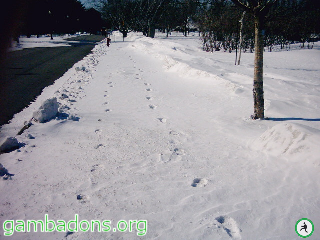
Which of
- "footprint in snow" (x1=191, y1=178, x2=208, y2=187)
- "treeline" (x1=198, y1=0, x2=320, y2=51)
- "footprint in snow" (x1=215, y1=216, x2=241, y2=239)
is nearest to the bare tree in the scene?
"footprint in snow" (x1=191, y1=178, x2=208, y2=187)

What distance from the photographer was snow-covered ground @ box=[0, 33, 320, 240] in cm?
215

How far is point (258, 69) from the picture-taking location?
13.9 feet

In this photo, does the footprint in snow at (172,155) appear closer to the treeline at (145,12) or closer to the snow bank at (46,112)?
the snow bank at (46,112)

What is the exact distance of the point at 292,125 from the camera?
3.35 m

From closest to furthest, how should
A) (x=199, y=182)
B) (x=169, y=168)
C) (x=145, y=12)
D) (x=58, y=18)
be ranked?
(x=199, y=182)
(x=169, y=168)
(x=145, y=12)
(x=58, y=18)

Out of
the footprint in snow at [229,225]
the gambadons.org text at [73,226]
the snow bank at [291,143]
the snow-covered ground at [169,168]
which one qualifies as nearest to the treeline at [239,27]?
the snow-covered ground at [169,168]

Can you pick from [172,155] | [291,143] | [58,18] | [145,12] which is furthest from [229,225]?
[58,18]

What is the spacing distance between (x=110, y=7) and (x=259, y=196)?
43.4 metres

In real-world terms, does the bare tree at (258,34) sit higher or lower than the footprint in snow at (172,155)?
higher

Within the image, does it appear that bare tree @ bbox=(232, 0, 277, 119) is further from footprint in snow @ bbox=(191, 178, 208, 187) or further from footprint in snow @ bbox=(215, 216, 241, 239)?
footprint in snow @ bbox=(215, 216, 241, 239)

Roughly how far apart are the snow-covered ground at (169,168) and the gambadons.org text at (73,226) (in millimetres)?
31

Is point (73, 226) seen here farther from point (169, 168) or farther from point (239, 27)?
point (239, 27)

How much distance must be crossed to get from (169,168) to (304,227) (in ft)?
5.16

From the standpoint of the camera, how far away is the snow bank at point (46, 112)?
162 inches
